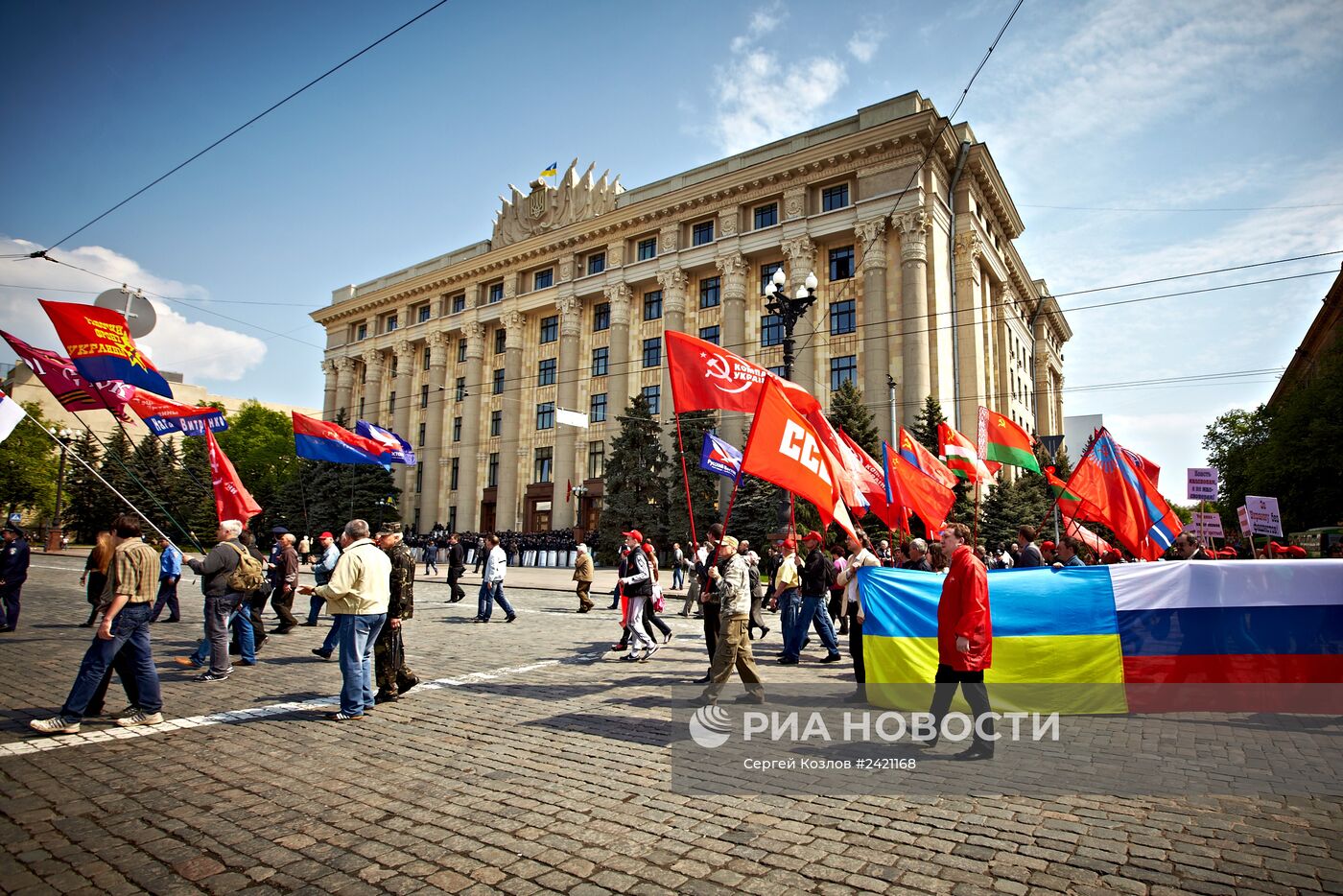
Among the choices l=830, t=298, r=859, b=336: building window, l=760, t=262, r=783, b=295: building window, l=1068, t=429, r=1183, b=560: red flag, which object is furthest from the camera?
l=760, t=262, r=783, b=295: building window

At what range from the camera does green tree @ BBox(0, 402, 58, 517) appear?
53.4m

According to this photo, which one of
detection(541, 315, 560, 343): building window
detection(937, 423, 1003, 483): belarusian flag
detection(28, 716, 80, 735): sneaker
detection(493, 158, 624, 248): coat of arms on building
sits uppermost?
detection(493, 158, 624, 248): coat of arms on building

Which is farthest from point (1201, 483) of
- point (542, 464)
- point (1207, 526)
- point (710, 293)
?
point (542, 464)

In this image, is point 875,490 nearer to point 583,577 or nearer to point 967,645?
point 967,645

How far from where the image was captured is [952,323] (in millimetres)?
38281

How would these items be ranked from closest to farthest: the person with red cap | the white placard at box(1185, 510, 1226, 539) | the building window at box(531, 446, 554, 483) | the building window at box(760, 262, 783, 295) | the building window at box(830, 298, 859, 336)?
the person with red cap → the white placard at box(1185, 510, 1226, 539) → the building window at box(830, 298, 859, 336) → the building window at box(760, 262, 783, 295) → the building window at box(531, 446, 554, 483)

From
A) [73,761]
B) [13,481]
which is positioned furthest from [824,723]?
[13,481]

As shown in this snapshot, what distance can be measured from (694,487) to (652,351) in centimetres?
1305

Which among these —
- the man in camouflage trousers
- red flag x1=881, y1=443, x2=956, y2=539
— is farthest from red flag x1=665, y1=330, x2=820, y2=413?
the man in camouflage trousers

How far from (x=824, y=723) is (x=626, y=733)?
195cm

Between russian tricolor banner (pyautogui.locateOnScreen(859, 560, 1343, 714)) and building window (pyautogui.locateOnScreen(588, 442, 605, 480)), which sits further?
building window (pyautogui.locateOnScreen(588, 442, 605, 480))

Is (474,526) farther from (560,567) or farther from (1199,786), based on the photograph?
(1199,786)

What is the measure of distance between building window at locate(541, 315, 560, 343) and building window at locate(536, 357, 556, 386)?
170 centimetres

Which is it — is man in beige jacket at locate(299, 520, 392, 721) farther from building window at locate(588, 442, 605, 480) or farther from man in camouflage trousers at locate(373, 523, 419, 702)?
building window at locate(588, 442, 605, 480)
